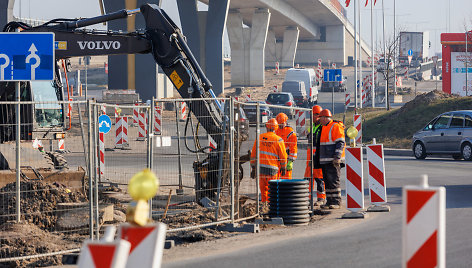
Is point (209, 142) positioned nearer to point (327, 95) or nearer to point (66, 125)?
point (66, 125)

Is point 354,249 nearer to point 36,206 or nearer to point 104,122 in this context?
point 36,206

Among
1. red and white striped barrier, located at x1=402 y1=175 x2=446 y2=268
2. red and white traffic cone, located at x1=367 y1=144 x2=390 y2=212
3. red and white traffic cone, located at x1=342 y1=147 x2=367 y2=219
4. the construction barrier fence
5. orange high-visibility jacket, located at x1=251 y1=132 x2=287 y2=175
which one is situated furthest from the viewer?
red and white traffic cone, located at x1=367 y1=144 x2=390 y2=212

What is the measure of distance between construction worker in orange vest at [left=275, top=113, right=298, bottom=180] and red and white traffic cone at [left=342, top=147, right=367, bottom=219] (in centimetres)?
144

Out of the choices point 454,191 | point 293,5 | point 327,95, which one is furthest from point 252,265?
point 293,5

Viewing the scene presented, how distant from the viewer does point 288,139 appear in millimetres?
15992

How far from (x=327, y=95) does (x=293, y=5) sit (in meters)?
21.3

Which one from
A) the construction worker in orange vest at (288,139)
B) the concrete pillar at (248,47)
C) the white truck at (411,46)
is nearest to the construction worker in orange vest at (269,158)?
the construction worker in orange vest at (288,139)

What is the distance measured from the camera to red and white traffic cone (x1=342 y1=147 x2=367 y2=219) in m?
14.2

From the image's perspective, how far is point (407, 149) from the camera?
108 feet

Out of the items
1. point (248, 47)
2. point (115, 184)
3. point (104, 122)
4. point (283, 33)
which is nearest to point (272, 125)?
point (115, 184)

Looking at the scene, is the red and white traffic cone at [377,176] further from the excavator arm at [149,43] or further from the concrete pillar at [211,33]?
the concrete pillar at [211,33]

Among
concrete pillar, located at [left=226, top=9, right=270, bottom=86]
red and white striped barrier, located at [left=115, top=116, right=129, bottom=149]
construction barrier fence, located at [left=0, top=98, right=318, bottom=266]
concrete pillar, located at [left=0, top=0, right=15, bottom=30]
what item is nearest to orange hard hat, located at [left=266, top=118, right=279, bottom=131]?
construction barrier fence, located at [left=0, top=98, right=318, bottom=266]

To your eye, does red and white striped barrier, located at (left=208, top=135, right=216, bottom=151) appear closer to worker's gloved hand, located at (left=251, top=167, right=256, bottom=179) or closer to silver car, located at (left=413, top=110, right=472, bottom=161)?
worker's gloved hand, located at (left=251, top=167, right=256, bottom=179)

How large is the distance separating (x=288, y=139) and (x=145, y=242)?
37.7 ft
